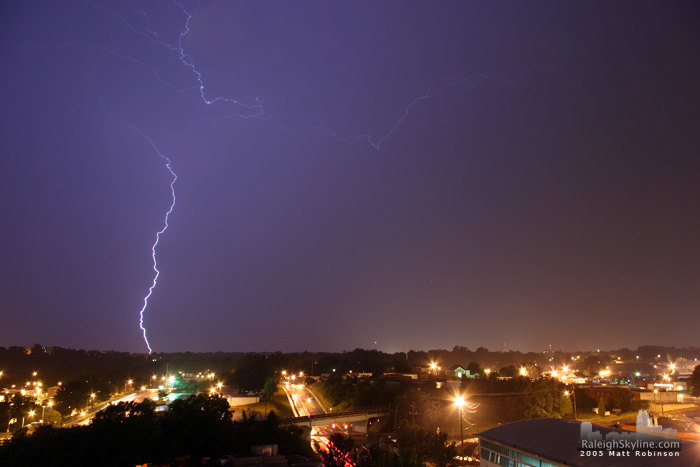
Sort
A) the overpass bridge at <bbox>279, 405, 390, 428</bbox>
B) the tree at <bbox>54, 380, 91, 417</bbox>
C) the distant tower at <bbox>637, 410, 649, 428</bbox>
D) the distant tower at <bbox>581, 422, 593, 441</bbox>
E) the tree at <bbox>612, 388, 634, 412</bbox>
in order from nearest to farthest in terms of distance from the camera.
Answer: the distant tower at <bbox>581, 422, 593, 441</bbox> < the distant tower at <bbox>637, 410, 649, 428</bbox> < the overpass bridge at <bbox>279, 405, 390, 428</bbox> < the tree at <bbox>612, 388, 634, 412</bbox> < the tree at <bbox>54, 380, 91, 417</bbox>

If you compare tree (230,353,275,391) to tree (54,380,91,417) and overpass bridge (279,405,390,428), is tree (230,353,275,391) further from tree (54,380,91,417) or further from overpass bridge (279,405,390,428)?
overpass bridge (279,405,390,428)

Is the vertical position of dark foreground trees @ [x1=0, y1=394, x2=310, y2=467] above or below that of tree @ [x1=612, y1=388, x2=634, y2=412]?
above

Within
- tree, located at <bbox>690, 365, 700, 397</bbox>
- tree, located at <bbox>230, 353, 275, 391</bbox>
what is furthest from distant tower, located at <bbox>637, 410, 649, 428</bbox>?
tree, located at <bbox>230, 353, 275, 391</bbox>

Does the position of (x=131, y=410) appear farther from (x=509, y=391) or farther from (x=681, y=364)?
(x=681, y=364)

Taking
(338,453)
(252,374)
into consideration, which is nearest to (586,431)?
(338,453)

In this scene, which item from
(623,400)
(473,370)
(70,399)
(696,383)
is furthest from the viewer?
(473,370)

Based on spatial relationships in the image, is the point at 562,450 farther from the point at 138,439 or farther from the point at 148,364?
the point at 148,364
